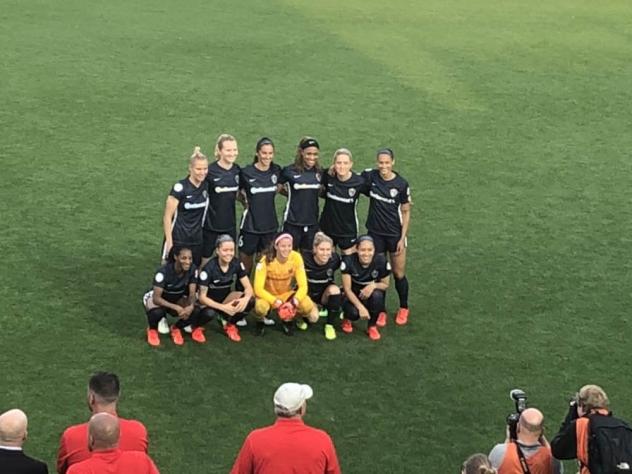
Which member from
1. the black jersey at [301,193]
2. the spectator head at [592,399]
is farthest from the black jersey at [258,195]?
the spectator head at [592,399]

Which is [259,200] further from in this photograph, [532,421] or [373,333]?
[532,421]

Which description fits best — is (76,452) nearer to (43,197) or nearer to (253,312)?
(253,312)

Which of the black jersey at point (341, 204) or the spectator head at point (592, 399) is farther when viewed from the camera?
the black jersey at point (341, 204)

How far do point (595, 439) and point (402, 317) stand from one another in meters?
4.08

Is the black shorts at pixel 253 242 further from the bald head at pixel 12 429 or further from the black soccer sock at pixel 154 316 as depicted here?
the bald head at pixel 12 429

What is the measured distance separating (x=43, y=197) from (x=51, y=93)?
4360 millimetres

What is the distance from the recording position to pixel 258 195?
10.2 metres

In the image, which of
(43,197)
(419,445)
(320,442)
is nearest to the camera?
(320,442)

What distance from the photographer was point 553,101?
675 inches

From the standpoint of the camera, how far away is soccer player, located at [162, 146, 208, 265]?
32.6ft

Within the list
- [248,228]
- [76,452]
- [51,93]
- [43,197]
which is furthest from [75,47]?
[76,452]

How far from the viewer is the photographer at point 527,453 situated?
6.31 m

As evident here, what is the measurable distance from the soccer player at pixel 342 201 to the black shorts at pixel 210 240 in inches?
32.8

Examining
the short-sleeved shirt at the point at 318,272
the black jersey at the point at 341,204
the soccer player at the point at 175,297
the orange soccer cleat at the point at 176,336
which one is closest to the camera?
the soccer player at the point at 175,297
